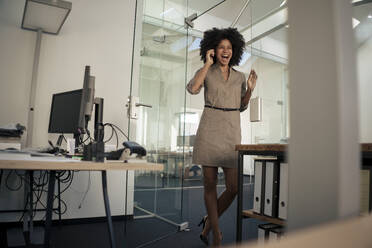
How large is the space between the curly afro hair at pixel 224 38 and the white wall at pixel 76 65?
1174 millimetres

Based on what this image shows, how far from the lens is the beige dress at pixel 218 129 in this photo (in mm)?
2018

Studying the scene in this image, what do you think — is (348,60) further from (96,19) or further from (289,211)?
(96,19)

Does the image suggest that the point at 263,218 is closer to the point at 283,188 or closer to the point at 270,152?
the point at 283,188

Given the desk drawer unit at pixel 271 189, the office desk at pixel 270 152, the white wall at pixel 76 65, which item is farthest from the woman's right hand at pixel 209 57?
the white wall at pixel 76 65

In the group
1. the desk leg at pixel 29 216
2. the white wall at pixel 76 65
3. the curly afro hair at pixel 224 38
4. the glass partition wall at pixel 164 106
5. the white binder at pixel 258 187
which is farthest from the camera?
the glass partition wall at pixel 164 106

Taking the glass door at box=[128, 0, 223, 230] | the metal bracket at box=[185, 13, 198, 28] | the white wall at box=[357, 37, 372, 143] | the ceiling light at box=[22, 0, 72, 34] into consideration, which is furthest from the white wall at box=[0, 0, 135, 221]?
the white wall at box=[357, 37, 372, 143]

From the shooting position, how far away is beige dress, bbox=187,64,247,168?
202 cm

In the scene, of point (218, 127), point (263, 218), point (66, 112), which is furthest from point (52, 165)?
point (66, 112)

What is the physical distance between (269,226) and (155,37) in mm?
2163

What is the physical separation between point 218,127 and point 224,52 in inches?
23.4

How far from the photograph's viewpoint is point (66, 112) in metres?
2.27

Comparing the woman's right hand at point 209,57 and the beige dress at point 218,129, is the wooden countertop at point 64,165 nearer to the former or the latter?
the beige dress at point 218,129

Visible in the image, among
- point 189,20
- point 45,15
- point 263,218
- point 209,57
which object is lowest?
point 263,218

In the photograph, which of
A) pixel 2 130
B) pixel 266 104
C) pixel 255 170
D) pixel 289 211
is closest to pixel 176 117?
pixel 255 170
